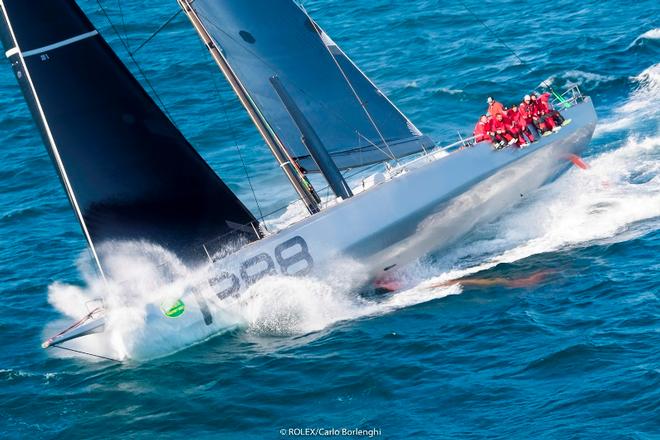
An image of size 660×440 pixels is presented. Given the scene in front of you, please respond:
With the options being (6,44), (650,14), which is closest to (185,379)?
(6,44)

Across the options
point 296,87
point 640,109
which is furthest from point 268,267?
point 640,109

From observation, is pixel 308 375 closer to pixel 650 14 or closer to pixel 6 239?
pixel 6 239

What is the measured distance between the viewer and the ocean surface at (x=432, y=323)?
1360 centimetres

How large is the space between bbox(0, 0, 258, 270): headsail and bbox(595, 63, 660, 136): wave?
10.2 meters

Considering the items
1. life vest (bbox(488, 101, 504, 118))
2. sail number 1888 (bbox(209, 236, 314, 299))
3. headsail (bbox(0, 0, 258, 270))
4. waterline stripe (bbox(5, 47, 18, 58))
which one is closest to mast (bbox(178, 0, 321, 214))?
sail number 1888 (bbox(209, 236, 314, 299))

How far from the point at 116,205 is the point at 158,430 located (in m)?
3.97

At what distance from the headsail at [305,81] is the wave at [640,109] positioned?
480cm

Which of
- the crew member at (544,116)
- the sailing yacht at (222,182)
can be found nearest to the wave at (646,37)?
the sailing yacht at (222,182)

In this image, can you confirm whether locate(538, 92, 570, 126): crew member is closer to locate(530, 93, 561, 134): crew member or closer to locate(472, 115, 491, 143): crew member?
locate(530, 93, 561, 134): crew member

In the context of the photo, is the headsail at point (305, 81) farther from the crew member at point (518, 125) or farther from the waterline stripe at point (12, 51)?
the waterline stripe at point (12, 51)

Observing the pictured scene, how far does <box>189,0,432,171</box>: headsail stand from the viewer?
61.7 feet

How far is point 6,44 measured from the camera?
16.5 metres

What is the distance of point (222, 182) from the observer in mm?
17422

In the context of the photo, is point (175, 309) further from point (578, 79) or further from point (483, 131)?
point (578, 79)
